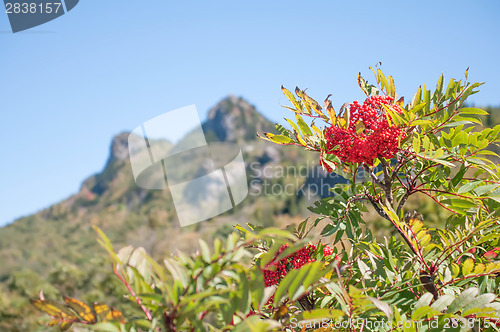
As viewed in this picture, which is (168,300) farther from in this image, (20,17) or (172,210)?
(172,210)

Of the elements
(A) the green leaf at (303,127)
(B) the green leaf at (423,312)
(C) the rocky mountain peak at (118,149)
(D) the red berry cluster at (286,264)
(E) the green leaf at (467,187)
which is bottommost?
(C) the rocky mountain peak at (118,149)

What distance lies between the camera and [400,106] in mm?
1246

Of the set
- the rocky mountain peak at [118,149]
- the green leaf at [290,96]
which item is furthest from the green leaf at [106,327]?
the rocky mountain peak at [118,149]

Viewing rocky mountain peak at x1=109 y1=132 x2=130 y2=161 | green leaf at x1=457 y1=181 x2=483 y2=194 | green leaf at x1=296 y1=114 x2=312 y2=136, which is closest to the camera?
green leaf at x1=457 y1=181 x2=483 y2=194

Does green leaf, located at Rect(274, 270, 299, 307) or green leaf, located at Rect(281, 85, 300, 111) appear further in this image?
green leaf, located at Rect(281, 85, 300, 111)

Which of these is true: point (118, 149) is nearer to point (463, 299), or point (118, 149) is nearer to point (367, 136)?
point (367, 136)

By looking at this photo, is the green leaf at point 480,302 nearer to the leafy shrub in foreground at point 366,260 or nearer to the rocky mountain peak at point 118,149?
the leafy shrub in foreground at point 366,260

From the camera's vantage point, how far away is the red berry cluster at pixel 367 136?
1.14 metres

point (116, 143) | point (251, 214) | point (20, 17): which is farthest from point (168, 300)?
A: point (116, 143)

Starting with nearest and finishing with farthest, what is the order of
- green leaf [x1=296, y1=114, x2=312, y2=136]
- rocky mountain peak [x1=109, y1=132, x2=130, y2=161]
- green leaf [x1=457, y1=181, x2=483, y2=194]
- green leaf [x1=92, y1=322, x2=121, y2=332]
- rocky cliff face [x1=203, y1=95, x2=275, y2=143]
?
green leaf [x1=92, y1=322, x2=121, y2=332] → green leaf [x1=457, y1=181, x2=483, y2=194] → green leaf [x1=296, y1=114, x2=312, y2=136] → rocky cliff face [x1=203, y1=95, x2=275, y2=143] → rocky mountain peak [x1=109, y1=132, x2=130, y2=161]

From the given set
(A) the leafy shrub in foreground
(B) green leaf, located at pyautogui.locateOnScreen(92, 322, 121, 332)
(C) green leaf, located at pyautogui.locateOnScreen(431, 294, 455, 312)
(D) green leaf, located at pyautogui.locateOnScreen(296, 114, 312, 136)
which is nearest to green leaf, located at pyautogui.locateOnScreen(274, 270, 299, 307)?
(A) the leafy shrub in foreground

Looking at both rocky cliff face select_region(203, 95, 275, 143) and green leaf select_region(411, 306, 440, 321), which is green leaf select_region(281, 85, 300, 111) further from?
rocky cliff face select_region(203, 95, 275, 143)

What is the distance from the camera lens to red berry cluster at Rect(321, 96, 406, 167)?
1.14m

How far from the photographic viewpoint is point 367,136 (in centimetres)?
116
